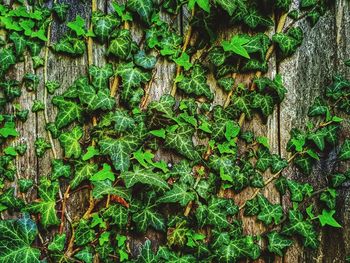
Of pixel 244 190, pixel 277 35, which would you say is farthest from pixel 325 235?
pixel 277 35

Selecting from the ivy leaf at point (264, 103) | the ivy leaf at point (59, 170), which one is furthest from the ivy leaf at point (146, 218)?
the ivy leaf at point (264, 103)

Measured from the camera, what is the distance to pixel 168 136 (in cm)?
198

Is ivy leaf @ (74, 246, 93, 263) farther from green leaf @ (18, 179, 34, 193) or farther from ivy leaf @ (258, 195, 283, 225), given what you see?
ivy leaf @ (258, 195, 283, 225)

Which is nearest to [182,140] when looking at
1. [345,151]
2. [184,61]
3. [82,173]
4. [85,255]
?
[184,61]

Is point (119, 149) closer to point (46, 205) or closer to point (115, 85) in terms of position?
point (115, 85)

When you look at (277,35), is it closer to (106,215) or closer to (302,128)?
(302,128)

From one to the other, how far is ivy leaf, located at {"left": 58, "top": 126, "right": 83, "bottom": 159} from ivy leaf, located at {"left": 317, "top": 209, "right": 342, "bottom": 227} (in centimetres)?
125

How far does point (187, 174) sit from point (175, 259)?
413 millimetres

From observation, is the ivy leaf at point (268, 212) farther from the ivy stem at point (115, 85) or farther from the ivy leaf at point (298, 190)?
the ivy stem at point (115, 85)

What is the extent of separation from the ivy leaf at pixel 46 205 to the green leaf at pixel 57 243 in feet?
0.23

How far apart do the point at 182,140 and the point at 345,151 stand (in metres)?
0.83

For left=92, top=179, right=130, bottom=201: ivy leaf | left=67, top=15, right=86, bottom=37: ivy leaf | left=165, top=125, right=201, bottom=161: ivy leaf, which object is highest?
left=67, top=15, right=86, bottom=37: ivy leaf

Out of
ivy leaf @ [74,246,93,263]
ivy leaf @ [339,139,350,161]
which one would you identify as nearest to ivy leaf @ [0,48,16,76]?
ivy leaf @ [74,246,93,263]

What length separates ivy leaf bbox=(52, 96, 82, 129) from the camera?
76.3 inches
